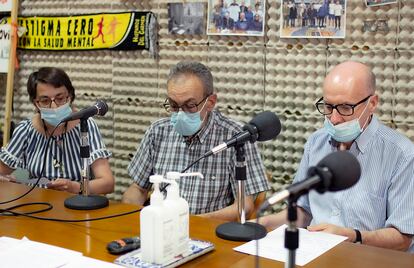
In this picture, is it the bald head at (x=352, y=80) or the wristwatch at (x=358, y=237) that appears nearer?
the wristwatch at (x=358, y=237)

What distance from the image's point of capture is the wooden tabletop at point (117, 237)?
1672 mm

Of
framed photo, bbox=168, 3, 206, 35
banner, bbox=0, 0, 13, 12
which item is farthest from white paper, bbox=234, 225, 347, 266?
banner, bbox=0, 0, 13, 12

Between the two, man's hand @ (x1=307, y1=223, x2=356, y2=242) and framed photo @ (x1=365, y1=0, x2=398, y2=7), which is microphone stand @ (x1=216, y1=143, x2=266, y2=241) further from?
framed photo @ (x1=365, y1=0, x2=398, y2=7)

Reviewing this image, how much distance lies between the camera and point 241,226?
1951mm

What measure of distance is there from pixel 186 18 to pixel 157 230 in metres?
2.12

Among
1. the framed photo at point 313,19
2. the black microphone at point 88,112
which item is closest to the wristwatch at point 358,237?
the black microphone at point 88,112

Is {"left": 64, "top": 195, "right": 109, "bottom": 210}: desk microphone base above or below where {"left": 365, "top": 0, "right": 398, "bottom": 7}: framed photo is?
below

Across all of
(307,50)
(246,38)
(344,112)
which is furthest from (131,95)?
(344,112)

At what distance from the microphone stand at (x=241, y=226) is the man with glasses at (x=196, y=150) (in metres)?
0.58

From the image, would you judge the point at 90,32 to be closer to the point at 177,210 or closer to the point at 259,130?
the point at 259,130

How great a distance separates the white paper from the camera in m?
1.71

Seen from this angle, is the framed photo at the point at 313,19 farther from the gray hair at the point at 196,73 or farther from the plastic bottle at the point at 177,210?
the plastic bottle at the point at 177,210

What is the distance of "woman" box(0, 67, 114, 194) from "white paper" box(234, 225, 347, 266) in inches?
49.9

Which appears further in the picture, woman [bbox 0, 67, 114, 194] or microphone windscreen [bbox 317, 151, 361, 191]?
woman [bbox 0, 67, 114, 194]
